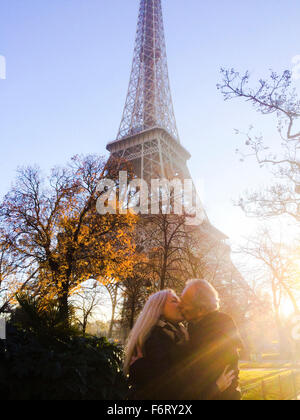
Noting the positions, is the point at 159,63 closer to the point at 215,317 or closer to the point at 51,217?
the point at 51,217

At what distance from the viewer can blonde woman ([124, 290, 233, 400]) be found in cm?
245

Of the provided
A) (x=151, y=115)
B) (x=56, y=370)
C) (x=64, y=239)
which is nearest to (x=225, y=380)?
(x=56, y=370)

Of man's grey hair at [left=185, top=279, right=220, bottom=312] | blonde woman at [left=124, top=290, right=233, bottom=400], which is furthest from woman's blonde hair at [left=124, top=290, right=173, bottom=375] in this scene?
man's grey hair at [left=185, top=279, right=220, bottom=312]

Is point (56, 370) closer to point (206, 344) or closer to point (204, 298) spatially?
point (206, 344)

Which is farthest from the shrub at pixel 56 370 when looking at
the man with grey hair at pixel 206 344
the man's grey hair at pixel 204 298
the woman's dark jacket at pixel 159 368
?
the man's grey hair at pixel 204 298

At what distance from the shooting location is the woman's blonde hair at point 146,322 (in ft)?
8.59

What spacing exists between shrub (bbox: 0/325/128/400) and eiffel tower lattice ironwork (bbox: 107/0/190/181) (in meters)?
30.4

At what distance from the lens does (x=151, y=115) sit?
1791 inches

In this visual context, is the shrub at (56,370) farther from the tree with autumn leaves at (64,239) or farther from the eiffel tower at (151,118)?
the eiffel tower at (151,118)

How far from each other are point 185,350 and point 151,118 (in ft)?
151
